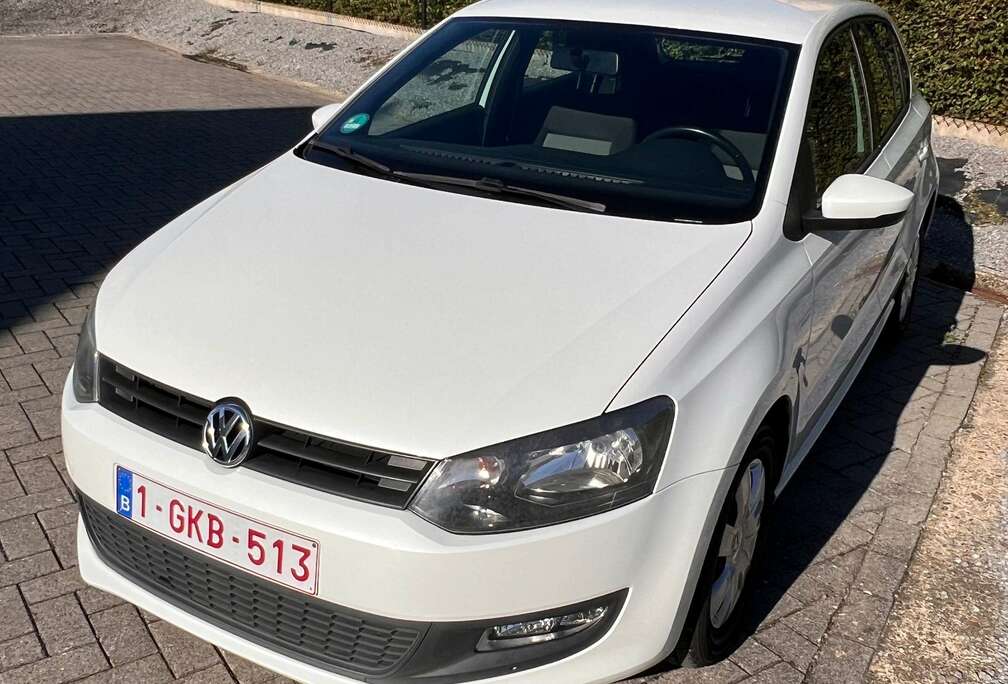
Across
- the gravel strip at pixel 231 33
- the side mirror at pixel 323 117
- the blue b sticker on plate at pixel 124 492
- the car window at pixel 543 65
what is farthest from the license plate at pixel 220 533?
the gravel strip at pixel 231 33

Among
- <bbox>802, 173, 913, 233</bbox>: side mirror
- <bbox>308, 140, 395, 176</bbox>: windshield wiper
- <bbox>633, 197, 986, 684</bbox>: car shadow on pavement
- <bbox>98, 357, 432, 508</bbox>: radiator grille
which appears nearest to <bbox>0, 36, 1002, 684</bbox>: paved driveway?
<bbox>633, 197, 986, 684</bbox>: car shadow on pavement

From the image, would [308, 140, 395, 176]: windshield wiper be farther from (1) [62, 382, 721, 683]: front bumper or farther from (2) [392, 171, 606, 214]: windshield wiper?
(1) [62, 382, 721, 683]: front bumper

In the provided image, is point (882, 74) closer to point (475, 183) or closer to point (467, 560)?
point (475, 183)

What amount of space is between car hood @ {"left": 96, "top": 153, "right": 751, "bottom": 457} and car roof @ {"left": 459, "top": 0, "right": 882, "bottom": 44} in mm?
971

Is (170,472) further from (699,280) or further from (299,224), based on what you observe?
(699,280)

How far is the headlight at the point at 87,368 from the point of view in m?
2.65

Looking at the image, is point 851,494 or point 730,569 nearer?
point 730,569

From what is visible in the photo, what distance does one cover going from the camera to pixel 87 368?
8.85 feet

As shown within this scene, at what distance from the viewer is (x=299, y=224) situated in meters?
3.08

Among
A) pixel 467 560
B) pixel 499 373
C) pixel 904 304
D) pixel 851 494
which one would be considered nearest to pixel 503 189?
pixel 499 373

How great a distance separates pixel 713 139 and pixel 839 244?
51 centimetres

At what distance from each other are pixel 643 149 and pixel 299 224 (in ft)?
3.58

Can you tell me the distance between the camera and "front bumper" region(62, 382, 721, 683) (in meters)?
2.19

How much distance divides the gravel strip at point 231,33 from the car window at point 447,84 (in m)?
7.75
